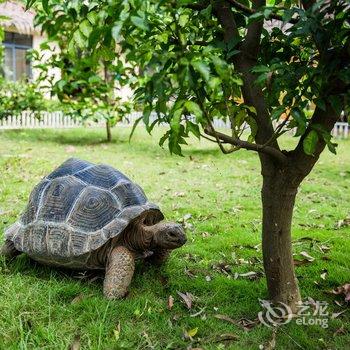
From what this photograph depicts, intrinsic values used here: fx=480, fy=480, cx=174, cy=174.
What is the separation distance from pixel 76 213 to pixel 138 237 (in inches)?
19.2

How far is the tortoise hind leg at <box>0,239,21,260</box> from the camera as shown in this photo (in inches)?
147

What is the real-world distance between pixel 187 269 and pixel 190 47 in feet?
6.24

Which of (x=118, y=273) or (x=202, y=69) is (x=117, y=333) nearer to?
(x=118, y=273)

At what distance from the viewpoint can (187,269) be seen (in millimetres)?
3807

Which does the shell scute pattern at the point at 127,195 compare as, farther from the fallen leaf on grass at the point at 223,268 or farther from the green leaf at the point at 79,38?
the green leaf at the point at 79,38

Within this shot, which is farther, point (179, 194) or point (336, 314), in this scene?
point (179, 194)

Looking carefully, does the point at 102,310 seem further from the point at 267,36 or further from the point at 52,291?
the point at 267,36

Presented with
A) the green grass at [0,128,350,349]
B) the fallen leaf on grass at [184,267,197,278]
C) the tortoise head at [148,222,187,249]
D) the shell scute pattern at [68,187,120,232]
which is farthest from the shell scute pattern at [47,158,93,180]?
the fallen leaf on grass at [184,267,197,278]

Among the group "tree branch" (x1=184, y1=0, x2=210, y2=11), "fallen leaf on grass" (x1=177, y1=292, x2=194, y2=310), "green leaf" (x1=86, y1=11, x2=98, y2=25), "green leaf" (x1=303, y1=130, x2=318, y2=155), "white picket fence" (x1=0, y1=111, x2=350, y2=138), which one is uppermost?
"tree branch" (x1=184, y1=0, x2=210, y2=11)

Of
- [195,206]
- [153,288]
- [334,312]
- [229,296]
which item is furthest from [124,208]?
[195,206]

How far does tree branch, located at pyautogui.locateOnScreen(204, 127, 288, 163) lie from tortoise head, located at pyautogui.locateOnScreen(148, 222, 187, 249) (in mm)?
951

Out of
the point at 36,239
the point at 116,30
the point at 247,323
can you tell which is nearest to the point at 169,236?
the point at 247,323

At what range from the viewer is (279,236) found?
2.96 metres

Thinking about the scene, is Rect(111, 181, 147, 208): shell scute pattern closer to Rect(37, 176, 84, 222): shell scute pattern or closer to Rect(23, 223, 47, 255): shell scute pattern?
Rect(37, 176, 84, 222): shell scute pattern
